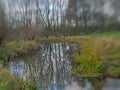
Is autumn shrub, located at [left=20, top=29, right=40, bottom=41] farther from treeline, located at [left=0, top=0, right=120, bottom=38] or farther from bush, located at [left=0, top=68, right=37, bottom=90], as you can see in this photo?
bush, located at [left=0, top=68, right=37, bottom=90]

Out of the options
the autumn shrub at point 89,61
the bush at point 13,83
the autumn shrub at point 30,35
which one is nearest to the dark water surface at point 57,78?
the autumn shrub at point 89,61

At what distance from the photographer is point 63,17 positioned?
32.3 meters

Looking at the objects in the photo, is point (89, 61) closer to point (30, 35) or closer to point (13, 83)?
point (13, 83)

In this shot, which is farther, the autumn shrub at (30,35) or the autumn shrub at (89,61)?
the autumn shrub at (30,35)

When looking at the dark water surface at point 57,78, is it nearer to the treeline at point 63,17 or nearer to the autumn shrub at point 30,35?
the treeline at point 63,17

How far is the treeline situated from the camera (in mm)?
→ 10906

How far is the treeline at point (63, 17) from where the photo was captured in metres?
10.9

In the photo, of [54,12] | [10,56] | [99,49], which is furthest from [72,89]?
[54,12]

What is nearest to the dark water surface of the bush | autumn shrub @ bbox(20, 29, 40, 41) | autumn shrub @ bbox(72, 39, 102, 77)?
autumn shrub @ bbox(72, 39, 102, 77)

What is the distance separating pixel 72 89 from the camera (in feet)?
39.9

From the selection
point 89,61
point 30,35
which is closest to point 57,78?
point 89,61

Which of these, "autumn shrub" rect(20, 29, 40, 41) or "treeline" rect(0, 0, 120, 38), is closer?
"treeline" rect(0, 0, 120, 38)

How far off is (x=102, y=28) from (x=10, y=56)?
10111mm

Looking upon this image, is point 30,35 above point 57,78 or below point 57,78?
above
